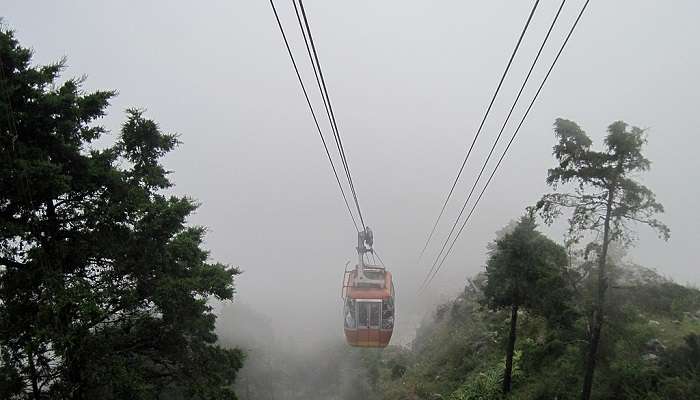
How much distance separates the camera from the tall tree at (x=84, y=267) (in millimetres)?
10539

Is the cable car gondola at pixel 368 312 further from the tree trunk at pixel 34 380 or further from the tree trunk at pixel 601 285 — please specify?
the tree trunk at pixel 34 380

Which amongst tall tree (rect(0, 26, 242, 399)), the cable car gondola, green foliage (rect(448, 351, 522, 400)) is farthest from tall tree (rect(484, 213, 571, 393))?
tall tree (rect(0, 26, 242, 399))

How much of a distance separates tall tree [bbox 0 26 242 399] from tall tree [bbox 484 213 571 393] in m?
10.5

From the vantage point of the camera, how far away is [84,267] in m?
12.3

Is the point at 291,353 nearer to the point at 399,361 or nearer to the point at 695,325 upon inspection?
the point at 399,361

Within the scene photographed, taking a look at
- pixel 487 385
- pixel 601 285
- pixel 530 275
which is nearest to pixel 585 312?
pixel 601 285

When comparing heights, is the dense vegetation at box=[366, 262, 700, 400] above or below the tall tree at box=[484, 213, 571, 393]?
below

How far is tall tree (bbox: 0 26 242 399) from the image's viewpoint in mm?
10539

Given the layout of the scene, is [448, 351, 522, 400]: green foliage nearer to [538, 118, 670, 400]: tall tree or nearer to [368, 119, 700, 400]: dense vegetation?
[368, 119, 700, 400]: dense vegetation

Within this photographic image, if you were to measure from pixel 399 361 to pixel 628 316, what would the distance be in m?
26.8

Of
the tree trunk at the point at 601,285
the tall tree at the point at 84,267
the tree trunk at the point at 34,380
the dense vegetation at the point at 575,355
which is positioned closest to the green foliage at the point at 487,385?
the dense vegetation at the point at 575,355

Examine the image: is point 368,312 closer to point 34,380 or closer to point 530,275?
point 530,275

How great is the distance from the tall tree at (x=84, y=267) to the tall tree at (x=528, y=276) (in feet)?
34.6

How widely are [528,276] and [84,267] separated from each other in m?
14.9
